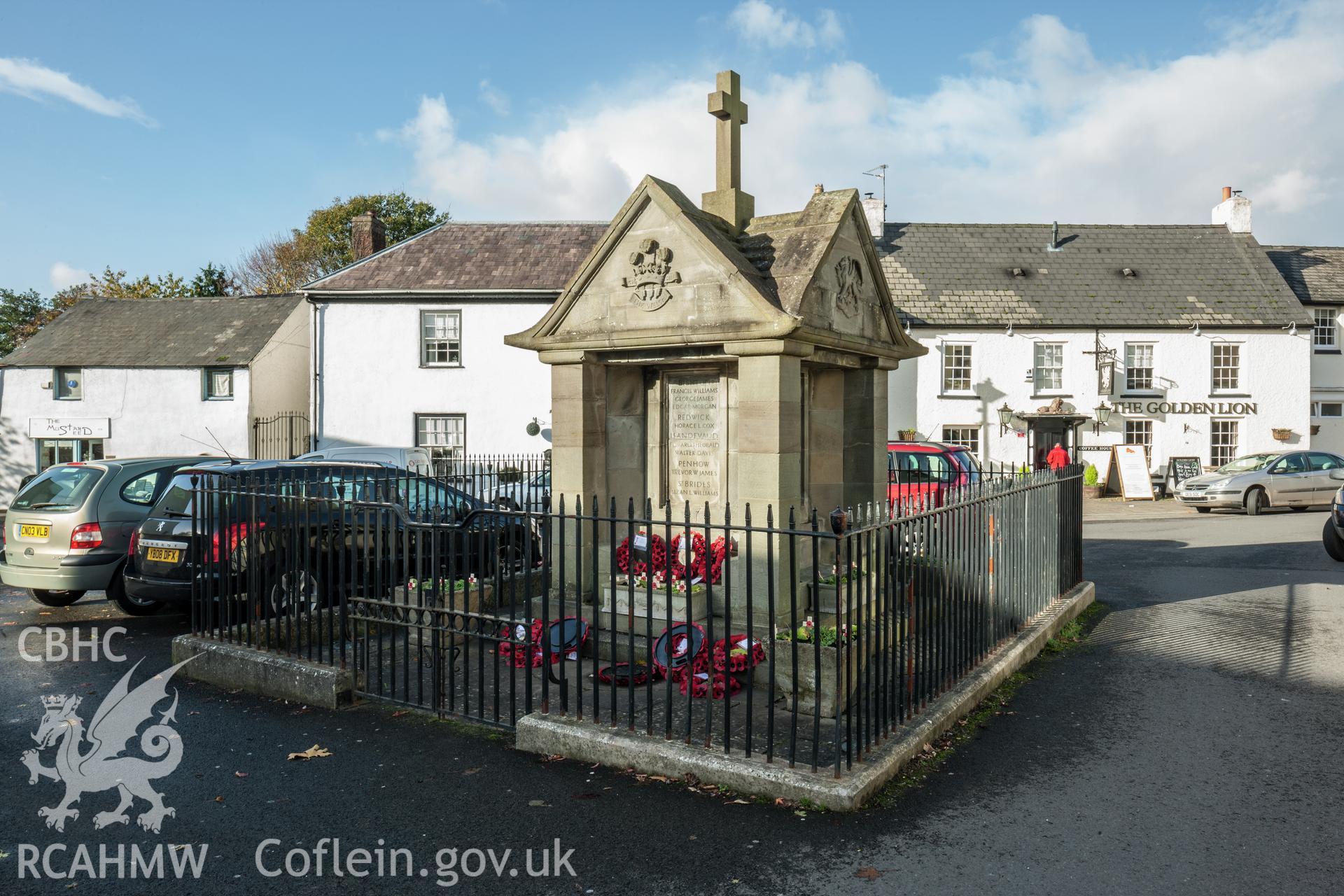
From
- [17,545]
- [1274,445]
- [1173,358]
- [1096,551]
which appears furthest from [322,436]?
[1274,445]

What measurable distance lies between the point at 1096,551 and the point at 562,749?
472 inches

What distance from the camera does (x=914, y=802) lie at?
4559mm

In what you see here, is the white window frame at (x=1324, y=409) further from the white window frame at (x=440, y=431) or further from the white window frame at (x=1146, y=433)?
the white window frame at (x=440, y=431)

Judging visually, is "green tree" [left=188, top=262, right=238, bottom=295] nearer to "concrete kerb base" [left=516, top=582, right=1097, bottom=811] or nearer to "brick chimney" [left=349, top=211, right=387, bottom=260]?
"brick chimney" [left=349, top=211, right=387, bottom=260]

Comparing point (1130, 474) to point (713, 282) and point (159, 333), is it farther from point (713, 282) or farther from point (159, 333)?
point (159, 333)

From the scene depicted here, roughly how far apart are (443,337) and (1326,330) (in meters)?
29.3

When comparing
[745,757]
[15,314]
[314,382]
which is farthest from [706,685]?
[15,314]

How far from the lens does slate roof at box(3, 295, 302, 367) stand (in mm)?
28391

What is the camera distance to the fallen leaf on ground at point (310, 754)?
529 centimetres

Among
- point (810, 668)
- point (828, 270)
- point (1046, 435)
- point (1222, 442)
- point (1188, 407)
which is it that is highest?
→ point (828, 270)

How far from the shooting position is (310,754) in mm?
5336

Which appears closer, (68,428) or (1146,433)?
(1146,433)

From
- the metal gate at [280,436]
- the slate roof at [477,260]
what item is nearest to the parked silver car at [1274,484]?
the slate roof at [477,260]

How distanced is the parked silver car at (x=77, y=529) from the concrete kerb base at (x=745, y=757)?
21.2 ft
